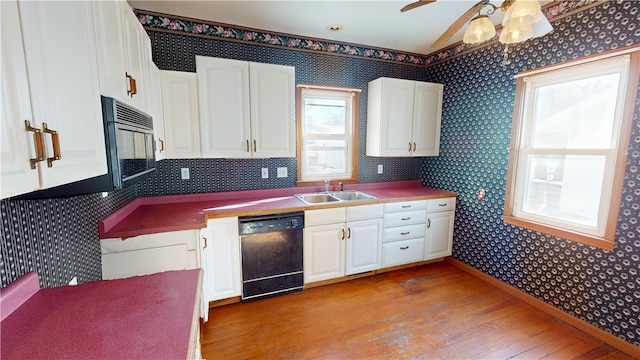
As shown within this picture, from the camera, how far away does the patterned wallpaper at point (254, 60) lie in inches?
95.5

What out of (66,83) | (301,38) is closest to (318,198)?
(301,38)

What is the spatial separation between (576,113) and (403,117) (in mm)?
1438

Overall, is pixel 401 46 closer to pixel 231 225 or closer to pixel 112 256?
pixel 231 225

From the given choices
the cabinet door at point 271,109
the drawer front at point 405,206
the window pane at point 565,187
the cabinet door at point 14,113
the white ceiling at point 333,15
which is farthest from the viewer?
the drawer front at point 405,206

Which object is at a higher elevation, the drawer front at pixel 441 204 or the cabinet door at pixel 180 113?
the cabinet door at pixel 180 113

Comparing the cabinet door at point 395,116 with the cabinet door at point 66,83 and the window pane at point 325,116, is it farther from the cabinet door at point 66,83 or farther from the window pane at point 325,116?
the cabinet door at point 66,83

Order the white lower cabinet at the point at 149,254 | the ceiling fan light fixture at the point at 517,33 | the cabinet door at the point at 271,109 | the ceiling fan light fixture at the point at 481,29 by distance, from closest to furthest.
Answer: the ceiling fan light fixture at the point at 517,33 < the ceiling fan light fixture at the point at 481,29 < the white lower cabinet at the point at 149,254 < the cabinet door at the point at 271,109

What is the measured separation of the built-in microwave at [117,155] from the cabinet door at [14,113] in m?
0.37

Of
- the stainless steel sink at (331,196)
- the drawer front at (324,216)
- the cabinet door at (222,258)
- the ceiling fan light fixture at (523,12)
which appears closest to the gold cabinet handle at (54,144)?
the cabinet door at (222,258)

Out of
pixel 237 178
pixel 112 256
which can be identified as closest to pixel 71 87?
pixel 112 256

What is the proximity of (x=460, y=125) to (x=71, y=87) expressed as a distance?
325 cm

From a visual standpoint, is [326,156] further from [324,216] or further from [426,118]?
[426,118]

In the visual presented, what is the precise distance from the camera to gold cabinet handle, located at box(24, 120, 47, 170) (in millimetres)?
626

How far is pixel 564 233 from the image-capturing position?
6.95 ft
